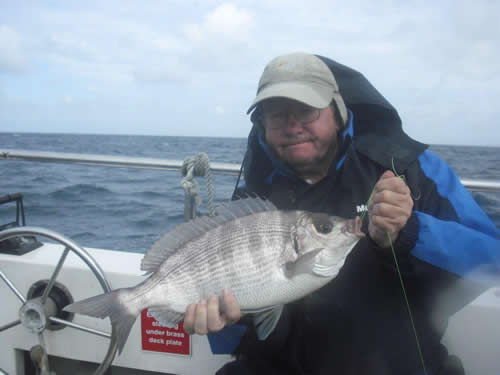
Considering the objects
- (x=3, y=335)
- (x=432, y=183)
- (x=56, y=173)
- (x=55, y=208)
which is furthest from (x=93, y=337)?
(x=56, y=173)

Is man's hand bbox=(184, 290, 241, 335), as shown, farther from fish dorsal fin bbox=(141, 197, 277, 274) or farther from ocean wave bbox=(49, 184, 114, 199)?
ocean wave bbox=(49, 184, 114, 199)

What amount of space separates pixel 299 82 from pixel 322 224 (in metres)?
0.73

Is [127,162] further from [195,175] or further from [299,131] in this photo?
[299,131]

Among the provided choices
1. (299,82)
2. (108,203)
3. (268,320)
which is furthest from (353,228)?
(108,203)

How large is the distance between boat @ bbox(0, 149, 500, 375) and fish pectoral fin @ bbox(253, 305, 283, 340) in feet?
2.26

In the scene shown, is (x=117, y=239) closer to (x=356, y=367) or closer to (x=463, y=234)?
(x=356, y=367)

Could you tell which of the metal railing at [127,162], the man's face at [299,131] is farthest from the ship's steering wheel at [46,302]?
the man's face at [299,131]

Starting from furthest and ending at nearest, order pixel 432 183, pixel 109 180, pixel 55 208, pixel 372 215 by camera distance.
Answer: pixel 109 180 → pixel 55 208 → pixel 432 183 → pixel 372 215

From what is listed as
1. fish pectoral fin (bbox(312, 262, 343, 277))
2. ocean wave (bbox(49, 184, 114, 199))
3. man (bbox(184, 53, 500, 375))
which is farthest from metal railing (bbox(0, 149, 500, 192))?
ocean wave (bbox(49, 184, 114, 199))

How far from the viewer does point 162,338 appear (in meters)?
2.36

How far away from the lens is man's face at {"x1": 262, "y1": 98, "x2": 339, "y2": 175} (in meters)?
1.83

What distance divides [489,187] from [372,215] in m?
1.24

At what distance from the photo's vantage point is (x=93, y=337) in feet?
8.07

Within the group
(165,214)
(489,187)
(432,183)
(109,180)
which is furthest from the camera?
(109,180)
